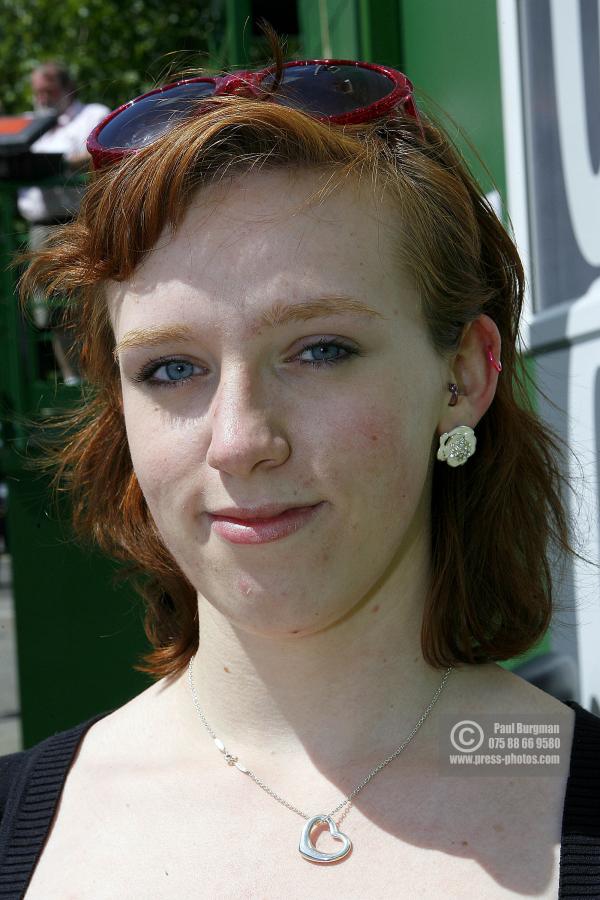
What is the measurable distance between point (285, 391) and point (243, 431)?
0.31ft

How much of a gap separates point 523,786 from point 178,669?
2.26ft

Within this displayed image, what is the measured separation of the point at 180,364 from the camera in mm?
1702

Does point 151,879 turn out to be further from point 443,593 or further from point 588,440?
point 588,440

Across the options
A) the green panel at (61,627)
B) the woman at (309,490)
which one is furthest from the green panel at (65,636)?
the woman at (309,490)

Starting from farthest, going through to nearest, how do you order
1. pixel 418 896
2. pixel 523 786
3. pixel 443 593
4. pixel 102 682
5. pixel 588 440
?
pixel 102 682 → pixel 588 440 → pixel 443 593 → pixel 523 786 → pixel 418 896

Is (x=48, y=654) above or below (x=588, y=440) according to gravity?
below

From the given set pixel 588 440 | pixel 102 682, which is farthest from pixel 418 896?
pixel 102 682

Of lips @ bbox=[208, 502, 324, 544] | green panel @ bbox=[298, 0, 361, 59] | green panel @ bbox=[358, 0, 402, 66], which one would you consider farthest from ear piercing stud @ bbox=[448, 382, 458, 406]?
green panel @ bbox=[298, 0, 361, 59]

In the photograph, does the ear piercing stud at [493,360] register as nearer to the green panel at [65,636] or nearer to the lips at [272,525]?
the lips at [272,525]

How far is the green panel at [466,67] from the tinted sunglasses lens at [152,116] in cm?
120

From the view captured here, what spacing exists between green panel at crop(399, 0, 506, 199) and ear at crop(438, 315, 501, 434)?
105cm

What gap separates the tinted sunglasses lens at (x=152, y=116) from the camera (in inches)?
68.5

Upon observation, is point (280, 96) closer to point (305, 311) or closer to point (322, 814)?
point (305, 311)

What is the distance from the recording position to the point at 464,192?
1.80 meters
